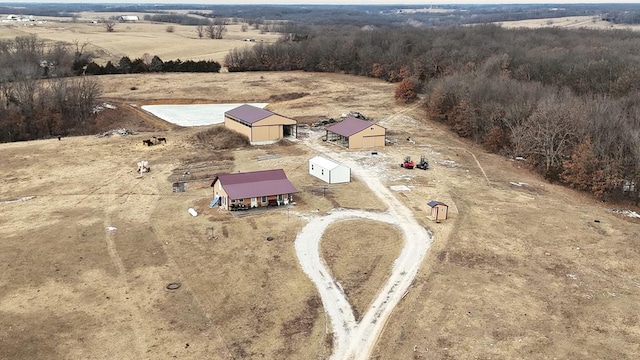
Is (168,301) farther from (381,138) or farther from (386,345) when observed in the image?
(381,138)

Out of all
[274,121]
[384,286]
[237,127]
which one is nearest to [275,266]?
[384,286]

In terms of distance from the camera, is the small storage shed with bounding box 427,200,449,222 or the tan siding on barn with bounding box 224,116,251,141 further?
the tan siding on barn with bounding box 224,116,251,141

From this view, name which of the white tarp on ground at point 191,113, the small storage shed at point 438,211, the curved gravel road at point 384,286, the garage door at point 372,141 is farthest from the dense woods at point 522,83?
the white tarp on ground at point 191,113

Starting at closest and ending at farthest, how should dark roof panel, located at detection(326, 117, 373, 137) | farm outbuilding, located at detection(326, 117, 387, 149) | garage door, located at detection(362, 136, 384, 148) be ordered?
farm outbuilding, located at detection(326, 117, 387, 149), dark roof panel, located at detection(326, 117, 373, 137), garage door, located at detection(362, 136, 384, 148)

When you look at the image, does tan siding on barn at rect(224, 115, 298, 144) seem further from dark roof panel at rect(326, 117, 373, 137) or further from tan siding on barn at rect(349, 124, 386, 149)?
tan siding on barn at rect(349, 124, 386, 149)

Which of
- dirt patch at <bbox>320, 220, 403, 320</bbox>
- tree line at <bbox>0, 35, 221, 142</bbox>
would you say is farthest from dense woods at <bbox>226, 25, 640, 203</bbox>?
tree line at <bbox>0, 35, 221, 142</bbox>

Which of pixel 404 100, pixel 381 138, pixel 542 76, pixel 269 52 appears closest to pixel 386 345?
pixel 381 138

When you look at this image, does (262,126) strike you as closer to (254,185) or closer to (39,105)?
(254,185)
